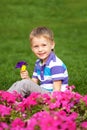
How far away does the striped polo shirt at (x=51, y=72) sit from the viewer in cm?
684

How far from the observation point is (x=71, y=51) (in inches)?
547

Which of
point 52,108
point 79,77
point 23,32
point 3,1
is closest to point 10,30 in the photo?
point 23,32

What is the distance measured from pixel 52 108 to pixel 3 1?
61.5 feet

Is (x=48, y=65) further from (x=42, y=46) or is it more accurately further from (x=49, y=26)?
(x=49, y=26)

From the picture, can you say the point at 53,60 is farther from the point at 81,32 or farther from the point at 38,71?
the point at 81,32

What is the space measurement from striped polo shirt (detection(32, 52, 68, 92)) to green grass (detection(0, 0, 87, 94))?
1.55 meters

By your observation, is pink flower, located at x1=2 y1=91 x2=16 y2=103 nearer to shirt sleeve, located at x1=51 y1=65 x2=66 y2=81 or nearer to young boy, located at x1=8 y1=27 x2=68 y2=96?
young boy, located at x1=8 y1=27 x2=68 y2=96

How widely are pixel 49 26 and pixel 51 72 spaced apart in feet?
38.6

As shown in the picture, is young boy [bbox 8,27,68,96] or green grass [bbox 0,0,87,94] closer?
young boy [bbox 8,27,68,96]

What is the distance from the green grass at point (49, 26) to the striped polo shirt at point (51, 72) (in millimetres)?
1551

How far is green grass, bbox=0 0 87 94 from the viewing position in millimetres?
10469

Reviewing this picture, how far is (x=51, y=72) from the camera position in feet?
22.6

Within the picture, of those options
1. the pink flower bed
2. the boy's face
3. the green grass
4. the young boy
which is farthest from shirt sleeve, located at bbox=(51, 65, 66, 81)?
the green grass

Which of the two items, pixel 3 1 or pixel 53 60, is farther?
pixel 3 1
